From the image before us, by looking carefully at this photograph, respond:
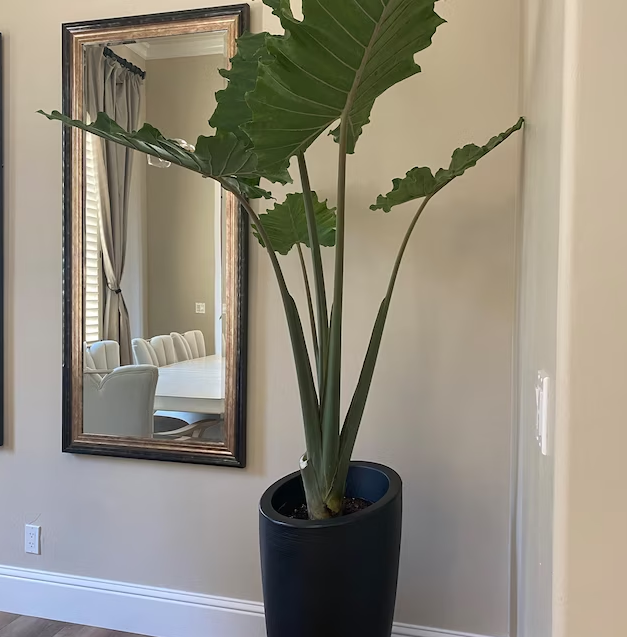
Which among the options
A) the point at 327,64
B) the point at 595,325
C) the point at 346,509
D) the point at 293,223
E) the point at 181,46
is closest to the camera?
the point at 595,325

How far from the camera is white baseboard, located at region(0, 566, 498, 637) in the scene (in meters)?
2.00

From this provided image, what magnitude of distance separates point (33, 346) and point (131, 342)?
39 centimetres

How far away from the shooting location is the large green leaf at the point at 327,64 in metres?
0.96

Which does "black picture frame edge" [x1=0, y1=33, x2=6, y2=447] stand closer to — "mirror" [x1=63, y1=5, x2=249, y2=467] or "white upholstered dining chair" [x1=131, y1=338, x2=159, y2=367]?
"mirror" [x1=63, y1=5, x2=249, y2=467]

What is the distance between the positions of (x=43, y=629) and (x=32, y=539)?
1.02 ft

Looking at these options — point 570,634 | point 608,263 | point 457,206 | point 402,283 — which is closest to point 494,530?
point 402,283

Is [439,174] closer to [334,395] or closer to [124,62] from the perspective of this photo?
[334,395]

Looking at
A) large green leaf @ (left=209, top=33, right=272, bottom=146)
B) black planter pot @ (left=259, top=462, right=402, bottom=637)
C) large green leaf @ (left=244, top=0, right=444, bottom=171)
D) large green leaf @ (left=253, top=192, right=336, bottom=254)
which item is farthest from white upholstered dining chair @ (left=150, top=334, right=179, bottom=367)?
large green leaf @ (left=244, top=0, right=444, bottom=171)

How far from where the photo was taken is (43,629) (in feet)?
6.86

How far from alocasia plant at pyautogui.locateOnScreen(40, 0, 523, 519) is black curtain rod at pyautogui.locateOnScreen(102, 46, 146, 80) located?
77 cm

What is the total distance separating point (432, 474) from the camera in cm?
184

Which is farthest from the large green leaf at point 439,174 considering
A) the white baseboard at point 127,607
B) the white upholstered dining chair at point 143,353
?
the white baseboard at point 127,607

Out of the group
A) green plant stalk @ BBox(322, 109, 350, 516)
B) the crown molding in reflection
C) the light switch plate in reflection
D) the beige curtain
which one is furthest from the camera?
the beige curtain

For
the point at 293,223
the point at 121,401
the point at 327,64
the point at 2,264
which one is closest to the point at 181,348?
the point at 121,401
